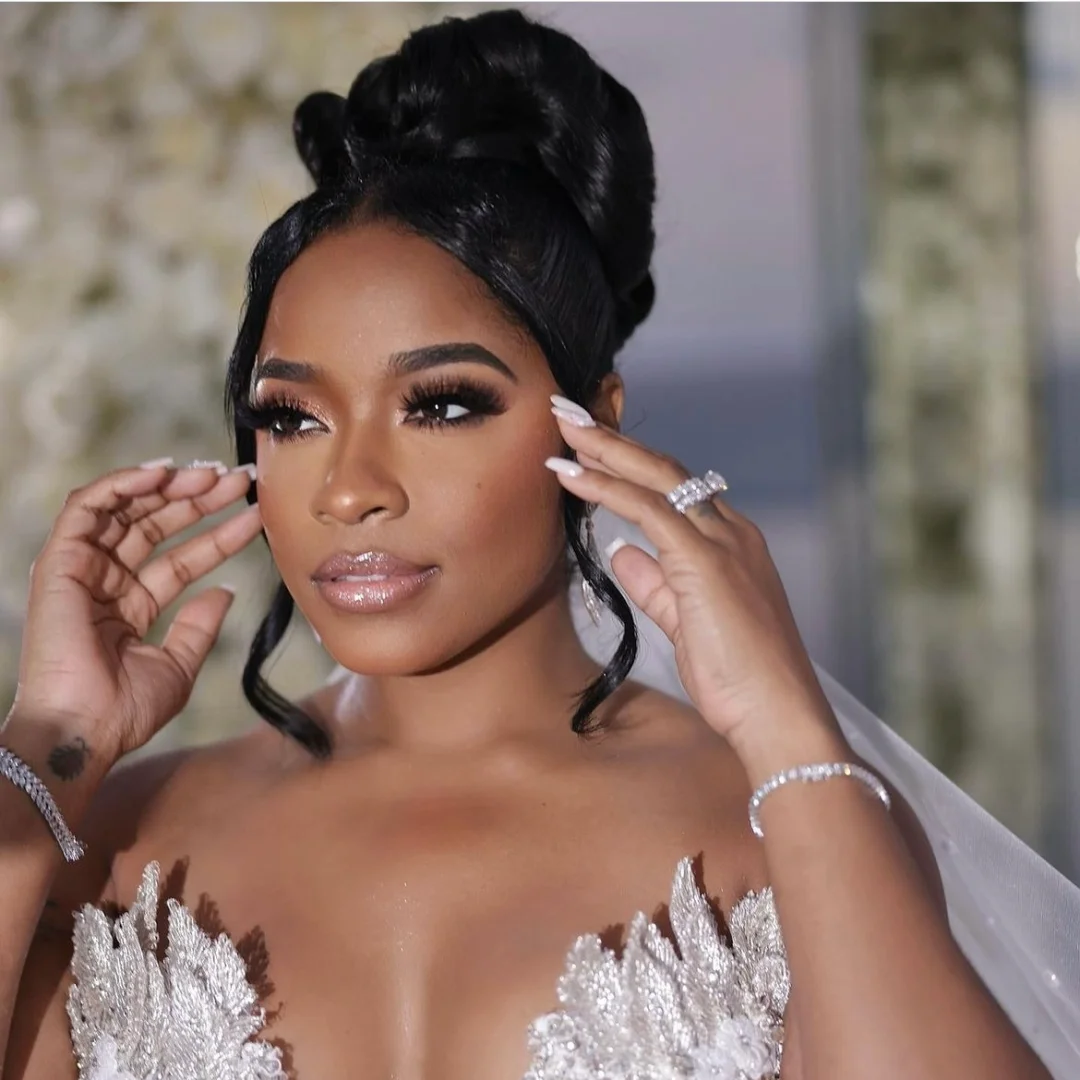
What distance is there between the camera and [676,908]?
1.63 metres

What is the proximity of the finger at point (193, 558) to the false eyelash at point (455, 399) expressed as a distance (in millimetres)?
387

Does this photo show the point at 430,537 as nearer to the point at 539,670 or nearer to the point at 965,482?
the point at 539,670

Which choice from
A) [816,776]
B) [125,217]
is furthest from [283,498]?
[125,217]

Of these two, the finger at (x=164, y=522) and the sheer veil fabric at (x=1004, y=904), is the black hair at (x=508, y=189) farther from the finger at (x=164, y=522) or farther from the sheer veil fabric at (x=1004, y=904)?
the sheer veil fabric at (x=1004, y=904)

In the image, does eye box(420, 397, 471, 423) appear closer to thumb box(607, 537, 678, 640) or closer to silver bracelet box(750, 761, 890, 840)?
thumb box(607, 537, 678, 640)

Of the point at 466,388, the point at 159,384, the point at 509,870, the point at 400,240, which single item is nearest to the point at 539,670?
the point at 509,870

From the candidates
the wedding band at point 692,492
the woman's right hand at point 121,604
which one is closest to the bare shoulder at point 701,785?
the wedding band at point 692,492

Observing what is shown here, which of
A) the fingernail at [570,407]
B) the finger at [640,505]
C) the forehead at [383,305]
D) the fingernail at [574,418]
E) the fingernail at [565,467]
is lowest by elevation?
the finger at [640,505]

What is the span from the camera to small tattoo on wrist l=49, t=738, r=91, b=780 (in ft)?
5.64

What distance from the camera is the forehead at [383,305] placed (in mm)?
1643

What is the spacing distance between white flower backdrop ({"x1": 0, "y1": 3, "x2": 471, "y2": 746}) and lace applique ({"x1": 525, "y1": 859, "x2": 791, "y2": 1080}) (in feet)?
4.55

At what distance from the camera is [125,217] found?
A: 106 inches

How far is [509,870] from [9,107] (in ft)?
5.55

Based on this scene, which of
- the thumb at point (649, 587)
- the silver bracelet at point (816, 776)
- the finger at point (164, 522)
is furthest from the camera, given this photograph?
the finger at point (164, 522)
